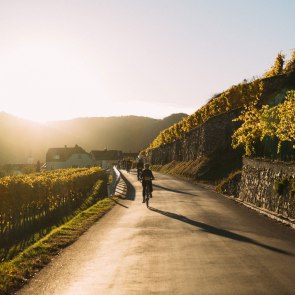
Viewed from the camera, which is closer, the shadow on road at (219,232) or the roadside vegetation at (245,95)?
the shadow on road at (219,232)

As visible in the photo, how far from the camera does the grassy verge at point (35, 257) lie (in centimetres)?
850

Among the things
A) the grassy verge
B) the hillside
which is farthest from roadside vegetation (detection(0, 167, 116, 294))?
the hillside

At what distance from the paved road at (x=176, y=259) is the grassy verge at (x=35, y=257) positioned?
0.26 meters

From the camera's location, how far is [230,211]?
65.6 ft

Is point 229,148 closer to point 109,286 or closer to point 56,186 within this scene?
point 56,186

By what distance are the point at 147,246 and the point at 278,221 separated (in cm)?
660

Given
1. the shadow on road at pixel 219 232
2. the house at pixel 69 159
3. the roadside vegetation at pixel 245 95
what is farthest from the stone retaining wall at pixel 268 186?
the house at pixel 69 159

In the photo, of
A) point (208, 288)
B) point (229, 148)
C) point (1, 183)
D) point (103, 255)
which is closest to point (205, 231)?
point (103, 255)

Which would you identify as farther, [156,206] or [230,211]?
[156,206]

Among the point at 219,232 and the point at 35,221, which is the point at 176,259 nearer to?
the point at 219,232

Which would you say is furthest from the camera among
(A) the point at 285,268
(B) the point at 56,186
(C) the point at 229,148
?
(C) the point at 229,148

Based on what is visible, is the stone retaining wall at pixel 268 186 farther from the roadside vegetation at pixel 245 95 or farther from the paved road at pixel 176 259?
the roadside vegetation at pixel 245 95

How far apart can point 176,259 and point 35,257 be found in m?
3.22

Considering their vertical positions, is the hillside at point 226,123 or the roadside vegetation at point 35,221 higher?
the hillside at point 226,123
